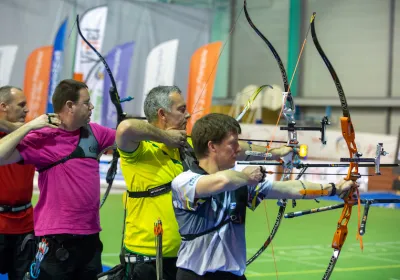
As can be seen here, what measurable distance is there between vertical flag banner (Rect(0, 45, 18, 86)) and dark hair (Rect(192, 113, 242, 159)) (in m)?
16.1

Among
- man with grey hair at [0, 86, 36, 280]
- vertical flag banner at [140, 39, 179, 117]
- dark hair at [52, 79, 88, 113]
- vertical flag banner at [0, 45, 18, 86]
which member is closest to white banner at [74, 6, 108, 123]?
vertical flag banner at [140, 39, 179, 117]

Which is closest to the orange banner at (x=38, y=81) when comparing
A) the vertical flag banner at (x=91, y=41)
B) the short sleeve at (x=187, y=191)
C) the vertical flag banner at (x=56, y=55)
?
the vertical flag banner at (x=56, y=55)

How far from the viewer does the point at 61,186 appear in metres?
3.80

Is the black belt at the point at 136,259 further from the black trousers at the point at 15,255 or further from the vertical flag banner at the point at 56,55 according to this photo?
the vertical flag banner at the point at 56,55

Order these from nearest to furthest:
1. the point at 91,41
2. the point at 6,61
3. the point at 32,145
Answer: the point at 32,145, the point at 91,41, the point at 6,61

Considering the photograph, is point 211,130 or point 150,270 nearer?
point 211,130

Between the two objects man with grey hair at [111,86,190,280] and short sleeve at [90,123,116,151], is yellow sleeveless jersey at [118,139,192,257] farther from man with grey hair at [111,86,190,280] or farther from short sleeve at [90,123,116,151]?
short sleeve at [90,123,116,151]

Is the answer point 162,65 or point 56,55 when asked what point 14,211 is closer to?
point 56,55

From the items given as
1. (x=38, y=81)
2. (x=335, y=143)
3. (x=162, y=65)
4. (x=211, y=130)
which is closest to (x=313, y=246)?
(x=211, y=130)

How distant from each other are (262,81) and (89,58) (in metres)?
6.01

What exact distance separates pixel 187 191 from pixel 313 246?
18.2ft

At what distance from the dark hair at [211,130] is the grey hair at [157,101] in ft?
2.68

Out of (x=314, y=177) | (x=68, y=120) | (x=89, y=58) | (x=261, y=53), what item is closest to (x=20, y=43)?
(x=89, y=58)

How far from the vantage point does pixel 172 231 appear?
347cm
